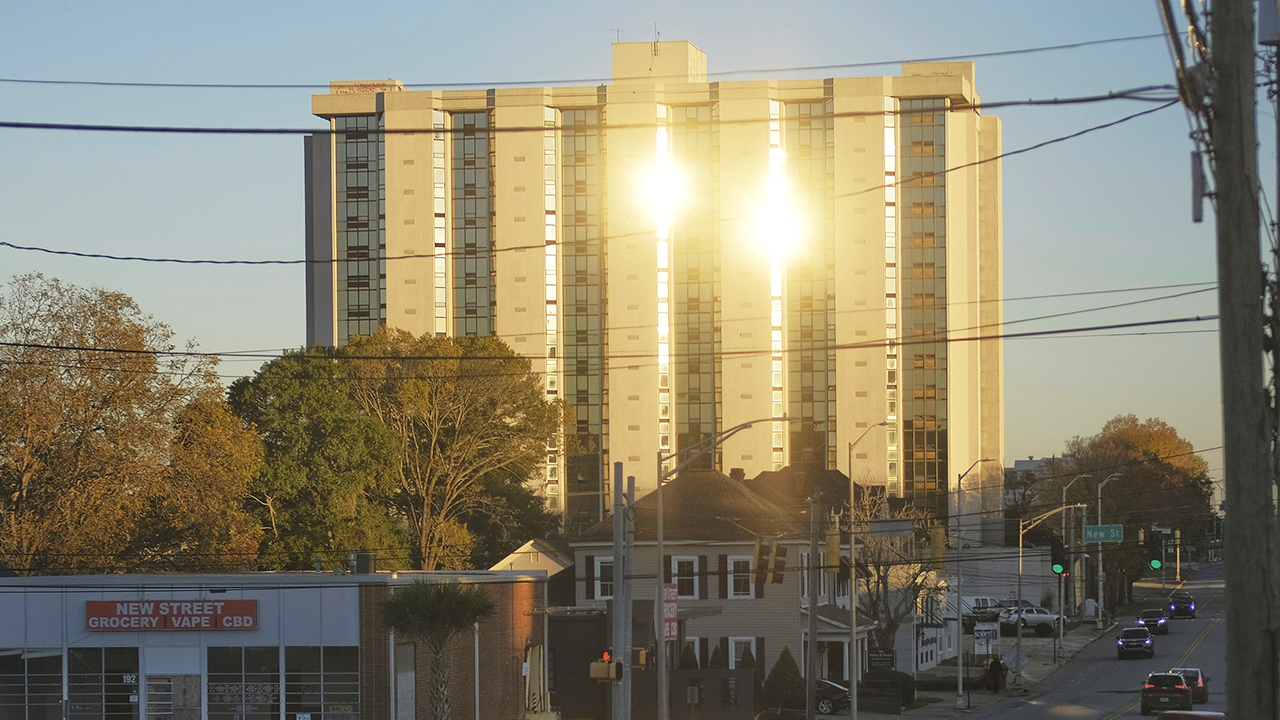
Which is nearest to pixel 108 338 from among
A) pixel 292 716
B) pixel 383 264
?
pixel 292 716

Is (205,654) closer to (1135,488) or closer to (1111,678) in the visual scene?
(1111,678)

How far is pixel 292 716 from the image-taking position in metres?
38.4

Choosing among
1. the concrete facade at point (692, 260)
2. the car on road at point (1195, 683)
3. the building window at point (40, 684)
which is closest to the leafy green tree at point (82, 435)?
the building window at point (40, 684)

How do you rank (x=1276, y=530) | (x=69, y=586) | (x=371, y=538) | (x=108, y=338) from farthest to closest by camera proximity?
(x=371, y=538) → (x=108, y=338) → (x=69, y=586) → (x=1276, y=530)

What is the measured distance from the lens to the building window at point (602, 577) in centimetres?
5684

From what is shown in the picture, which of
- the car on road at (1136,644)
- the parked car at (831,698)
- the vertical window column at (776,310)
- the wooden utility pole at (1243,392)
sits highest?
the vertical window column at (776,310)

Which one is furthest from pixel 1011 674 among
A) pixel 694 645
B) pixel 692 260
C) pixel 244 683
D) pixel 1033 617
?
pixel 692 260

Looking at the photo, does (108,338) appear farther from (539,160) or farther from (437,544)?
(539,160)

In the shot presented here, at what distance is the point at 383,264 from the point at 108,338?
7673 cm

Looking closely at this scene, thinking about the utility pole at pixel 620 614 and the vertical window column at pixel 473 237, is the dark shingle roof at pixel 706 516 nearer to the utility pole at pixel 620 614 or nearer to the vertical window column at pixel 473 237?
the utility pole at pixel 620 614

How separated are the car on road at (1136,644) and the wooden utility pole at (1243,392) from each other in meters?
65.4

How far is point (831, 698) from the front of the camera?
53.5m

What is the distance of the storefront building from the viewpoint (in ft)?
125

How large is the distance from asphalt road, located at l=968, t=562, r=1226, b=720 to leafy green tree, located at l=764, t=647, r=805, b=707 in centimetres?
692
